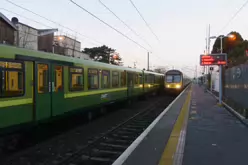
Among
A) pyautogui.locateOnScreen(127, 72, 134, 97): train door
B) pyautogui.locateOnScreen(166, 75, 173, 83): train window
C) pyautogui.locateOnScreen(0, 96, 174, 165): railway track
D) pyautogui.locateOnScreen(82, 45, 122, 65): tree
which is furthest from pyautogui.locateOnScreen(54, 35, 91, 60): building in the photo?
pyautogui.locateOnScreen(0, 96, 174, 165): railway track

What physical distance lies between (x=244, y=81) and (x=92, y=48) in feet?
153

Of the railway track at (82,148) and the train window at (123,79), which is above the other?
the train window at (123,79)

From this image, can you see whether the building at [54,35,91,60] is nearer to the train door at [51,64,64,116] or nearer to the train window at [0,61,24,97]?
the train door at [51,64,64,116]

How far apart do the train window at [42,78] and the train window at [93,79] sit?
13.1 ft

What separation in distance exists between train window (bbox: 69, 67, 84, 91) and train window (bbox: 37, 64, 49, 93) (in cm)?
197

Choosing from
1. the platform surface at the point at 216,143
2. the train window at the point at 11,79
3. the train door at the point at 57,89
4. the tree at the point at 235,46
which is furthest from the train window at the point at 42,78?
the tree at the point at 235,46

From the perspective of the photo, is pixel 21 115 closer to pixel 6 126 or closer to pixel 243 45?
pixel 6 126

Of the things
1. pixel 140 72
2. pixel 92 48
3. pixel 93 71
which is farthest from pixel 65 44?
pixel 93 71

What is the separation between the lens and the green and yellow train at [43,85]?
765 cm

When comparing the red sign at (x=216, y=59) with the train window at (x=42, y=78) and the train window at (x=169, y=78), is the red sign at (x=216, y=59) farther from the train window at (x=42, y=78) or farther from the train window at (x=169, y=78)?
the train window at (x=169, y=78)

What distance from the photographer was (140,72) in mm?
26562

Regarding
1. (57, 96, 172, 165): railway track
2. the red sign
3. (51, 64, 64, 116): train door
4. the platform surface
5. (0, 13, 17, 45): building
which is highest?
(0, 13, 17, 45): building

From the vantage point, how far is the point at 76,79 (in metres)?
11.9

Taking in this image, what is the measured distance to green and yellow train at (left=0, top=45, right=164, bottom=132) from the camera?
7.65 meters
